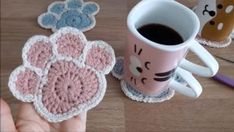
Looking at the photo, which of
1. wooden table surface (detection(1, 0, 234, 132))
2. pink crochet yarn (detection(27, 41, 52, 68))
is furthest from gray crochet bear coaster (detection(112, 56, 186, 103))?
pink crochet yarn (detection(27, 41, 52, 68))

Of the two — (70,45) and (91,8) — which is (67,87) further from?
(91,8)

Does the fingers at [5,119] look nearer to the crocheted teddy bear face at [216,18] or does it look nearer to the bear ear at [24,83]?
the bear ear at [24,83]

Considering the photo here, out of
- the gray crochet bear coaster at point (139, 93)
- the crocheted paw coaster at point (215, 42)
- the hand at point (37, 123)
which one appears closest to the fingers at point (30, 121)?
the hand at point (37, 123)

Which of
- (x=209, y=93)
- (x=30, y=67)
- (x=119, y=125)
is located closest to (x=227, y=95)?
(x=209, y=93)

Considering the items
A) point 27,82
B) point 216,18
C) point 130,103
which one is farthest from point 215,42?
point 27,82

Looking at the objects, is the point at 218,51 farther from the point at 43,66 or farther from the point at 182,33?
the point at 43,66

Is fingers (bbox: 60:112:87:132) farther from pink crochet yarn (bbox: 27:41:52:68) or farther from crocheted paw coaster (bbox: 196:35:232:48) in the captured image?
crocheted paw coaster (bbox: 196:35:232:48)

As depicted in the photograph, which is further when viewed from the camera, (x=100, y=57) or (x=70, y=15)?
(x=70, y=15)
